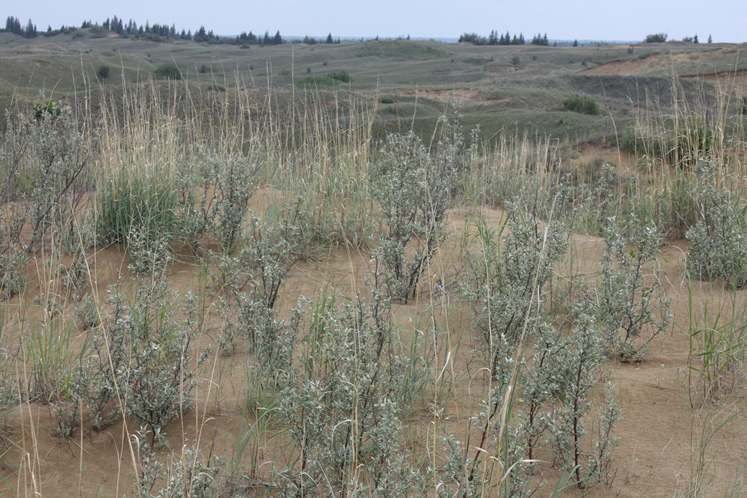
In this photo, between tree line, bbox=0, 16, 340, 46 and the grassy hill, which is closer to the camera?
the grassy hill

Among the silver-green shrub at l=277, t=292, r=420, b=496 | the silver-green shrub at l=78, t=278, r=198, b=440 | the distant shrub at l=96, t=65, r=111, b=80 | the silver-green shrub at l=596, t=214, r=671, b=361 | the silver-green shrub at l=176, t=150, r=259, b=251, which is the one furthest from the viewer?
the distant shrub at l=96, t=65, r=111, b=80

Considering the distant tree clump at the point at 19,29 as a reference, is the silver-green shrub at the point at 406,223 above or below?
below

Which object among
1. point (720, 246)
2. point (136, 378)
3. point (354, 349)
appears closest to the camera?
point (354, 349)

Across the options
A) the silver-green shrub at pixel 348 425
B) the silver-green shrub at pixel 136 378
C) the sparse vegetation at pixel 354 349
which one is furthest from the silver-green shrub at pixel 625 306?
the silver-green shrub at pixel 136 378

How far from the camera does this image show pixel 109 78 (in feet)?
101

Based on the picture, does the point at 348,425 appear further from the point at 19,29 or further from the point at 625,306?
the point at 19,29

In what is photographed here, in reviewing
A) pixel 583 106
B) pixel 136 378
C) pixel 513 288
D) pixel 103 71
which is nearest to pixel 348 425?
pixel 136 378

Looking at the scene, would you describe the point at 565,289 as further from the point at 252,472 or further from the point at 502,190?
the point at 502,190

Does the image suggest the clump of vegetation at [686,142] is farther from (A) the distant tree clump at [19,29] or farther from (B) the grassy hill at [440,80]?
(A) the distant tree clump at [19,29]

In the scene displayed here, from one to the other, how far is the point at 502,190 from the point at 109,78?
2802 centimetres

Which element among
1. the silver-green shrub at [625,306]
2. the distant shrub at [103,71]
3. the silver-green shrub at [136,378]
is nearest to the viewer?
the silver-green shrub at [136,378]

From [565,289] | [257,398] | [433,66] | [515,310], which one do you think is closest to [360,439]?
[257,398]

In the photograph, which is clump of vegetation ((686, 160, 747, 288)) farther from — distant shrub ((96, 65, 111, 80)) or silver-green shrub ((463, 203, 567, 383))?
distant shrub ((96, 65, 111, 80))

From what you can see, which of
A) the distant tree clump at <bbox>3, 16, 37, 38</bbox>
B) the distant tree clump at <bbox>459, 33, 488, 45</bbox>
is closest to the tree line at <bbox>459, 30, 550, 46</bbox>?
the distant tree clump at <bbox>459, 33, 488, 45</bbox>
